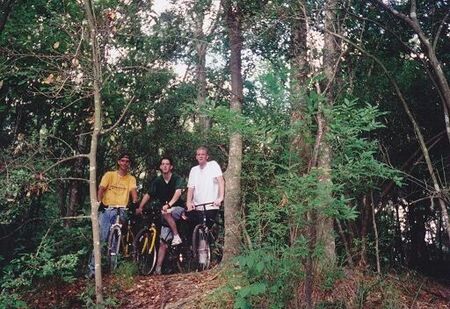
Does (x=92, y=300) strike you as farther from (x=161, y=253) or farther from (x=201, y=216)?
(x=201, y=216)

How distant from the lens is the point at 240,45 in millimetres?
7215

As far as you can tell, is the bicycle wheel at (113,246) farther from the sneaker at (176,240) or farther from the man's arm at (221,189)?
the man's arm at (221,189)

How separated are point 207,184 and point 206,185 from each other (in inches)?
0.9

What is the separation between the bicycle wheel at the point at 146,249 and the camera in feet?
24.8

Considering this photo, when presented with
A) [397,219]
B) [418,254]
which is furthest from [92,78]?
[418,254]

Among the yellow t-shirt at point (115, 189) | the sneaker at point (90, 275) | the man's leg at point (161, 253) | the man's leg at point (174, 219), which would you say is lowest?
the sneaker at point (90, 275)

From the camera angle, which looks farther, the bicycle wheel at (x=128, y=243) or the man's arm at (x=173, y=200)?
the bicycle wheel at (x=128, y=243)

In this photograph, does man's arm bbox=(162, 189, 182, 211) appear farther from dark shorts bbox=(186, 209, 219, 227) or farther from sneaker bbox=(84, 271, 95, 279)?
sneaker bbox=(84, 271, 95, 279)

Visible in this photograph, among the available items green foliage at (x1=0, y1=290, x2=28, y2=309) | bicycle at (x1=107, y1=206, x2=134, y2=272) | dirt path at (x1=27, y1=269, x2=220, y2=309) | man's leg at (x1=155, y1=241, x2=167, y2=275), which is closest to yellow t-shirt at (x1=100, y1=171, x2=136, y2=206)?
bicycle at (x1=107, y1=206, x2=134, y2=272)

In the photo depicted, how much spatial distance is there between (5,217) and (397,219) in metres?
7.56

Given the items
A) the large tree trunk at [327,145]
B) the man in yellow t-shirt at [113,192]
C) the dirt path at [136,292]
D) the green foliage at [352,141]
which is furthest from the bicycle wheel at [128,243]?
the green foliage at [352,141]

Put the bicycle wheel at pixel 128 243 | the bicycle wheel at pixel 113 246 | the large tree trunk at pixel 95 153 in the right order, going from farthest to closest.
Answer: the bicycle wheel at pixel 128 243 → the bicycle wheel at pixel 113 246 → the large tree trunk at pixel 95 153

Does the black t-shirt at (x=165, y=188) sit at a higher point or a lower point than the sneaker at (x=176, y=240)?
higher

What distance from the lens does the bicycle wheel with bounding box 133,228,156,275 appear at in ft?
24.8
